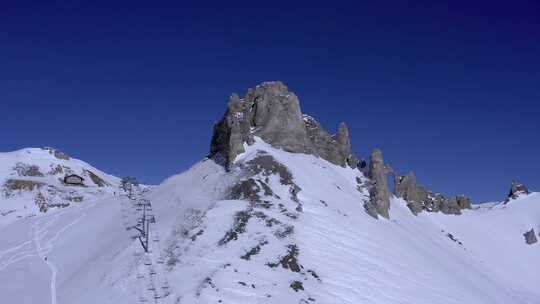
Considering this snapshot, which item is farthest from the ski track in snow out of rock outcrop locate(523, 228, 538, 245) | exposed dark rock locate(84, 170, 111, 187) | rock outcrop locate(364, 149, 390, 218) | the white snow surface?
rock outcrop locate(523, 228, 538, 245)

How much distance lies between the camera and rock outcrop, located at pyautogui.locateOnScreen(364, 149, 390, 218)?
62.8 metres

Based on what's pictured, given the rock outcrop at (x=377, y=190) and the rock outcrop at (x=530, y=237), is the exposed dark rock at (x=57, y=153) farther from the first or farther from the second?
the rock outcrop at (x=530, y=237)

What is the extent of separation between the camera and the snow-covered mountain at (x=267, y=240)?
3456cm

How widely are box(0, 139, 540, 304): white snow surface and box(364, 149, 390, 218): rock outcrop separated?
1.52m

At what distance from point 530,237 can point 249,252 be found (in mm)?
71292

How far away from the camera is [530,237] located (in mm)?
90625

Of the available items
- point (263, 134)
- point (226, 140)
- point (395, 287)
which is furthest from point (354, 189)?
point (395, 287)

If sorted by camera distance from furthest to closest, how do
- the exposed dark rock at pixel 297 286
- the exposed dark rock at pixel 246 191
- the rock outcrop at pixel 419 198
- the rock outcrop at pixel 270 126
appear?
the rock outcrop at pixel 419 198
the rock outcrop at pixel 270 126
the exposed dark rock at pixel 246 191
the exposed dark rock at pixel 297 286

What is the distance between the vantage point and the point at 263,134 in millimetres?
62781

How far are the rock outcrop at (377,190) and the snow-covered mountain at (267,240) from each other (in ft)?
0.66

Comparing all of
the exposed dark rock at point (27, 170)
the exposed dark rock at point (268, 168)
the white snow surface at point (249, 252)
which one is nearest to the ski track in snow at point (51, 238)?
the white snow surface at point (249, 252)

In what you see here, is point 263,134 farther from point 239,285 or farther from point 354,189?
point 239,285

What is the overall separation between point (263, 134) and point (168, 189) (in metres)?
13.3

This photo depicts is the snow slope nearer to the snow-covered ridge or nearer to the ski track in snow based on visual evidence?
the ski track in snow
